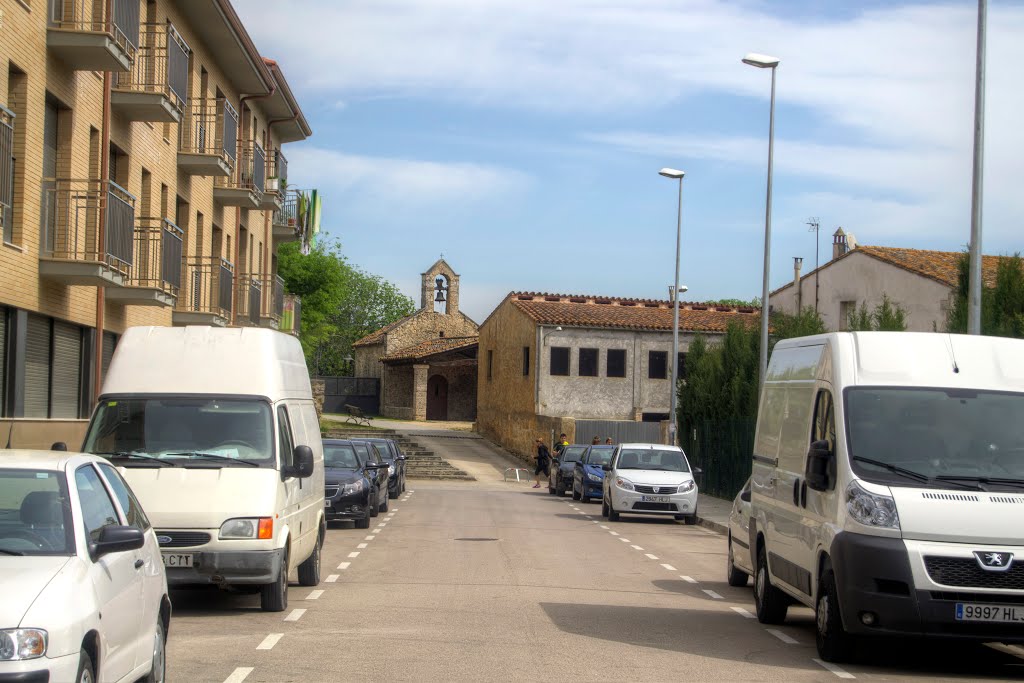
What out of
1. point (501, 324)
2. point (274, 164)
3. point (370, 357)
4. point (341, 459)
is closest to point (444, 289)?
point (370, 357)

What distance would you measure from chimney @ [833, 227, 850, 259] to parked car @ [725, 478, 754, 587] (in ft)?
156

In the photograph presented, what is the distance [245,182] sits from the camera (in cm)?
3441

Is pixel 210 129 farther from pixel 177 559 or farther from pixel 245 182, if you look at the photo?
pixel 177 559

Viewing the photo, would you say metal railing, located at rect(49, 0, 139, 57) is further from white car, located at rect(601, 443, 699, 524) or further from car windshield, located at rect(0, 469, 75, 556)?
car windshield, located at rect(0, 469, 75, 556)

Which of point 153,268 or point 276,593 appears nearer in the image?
point 276,593

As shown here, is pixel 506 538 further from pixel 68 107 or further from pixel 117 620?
pixel 117 620

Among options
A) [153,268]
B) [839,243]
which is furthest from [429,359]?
[153,268]

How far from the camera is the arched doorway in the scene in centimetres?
7994

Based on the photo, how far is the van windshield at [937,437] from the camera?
387 inches

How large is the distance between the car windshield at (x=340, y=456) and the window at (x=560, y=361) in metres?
30.8

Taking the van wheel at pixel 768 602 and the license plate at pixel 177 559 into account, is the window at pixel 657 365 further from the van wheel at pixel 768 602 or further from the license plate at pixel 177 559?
the license plate at pixel 177 559

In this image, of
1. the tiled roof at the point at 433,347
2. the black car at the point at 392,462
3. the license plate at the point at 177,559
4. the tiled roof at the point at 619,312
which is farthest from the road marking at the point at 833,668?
the tiled roof at the point at 433,347

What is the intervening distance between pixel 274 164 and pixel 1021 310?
74.3 feet

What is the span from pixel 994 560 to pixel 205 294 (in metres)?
24.2
